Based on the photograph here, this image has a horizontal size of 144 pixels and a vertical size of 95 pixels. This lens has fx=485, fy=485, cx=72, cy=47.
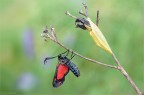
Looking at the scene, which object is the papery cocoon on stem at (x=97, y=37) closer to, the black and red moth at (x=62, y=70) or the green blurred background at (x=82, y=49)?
the black and red moth at (x=62, y=70)

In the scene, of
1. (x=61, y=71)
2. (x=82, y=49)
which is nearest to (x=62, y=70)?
(x=61, y=71)

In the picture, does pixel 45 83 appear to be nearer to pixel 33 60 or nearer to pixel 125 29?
pixel 33 60

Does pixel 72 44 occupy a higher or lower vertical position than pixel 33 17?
lower

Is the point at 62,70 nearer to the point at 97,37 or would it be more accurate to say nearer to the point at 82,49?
the point at 97,37

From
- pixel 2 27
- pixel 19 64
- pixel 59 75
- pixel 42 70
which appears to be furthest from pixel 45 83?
pixel 59 75

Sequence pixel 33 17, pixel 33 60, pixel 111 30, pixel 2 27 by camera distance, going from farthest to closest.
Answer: pixel 2 27 → pixel 33 60 → pixel 33 17 → pixel 111 30

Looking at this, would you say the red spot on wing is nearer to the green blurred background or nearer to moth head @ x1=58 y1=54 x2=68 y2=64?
moth head @ x1=58 y1=54 x2=68 y2=64
